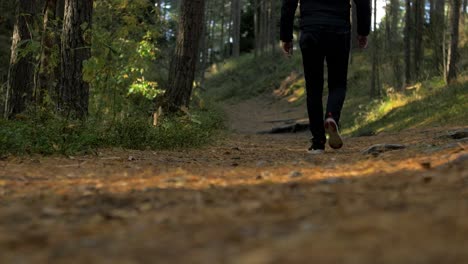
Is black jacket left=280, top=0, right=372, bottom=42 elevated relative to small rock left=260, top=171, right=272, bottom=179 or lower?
elevated

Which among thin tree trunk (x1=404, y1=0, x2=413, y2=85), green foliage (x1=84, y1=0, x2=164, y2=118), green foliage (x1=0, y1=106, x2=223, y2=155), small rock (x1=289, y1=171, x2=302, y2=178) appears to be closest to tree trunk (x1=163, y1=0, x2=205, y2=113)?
green foliage (x1=84, y1=0, x2=164, y2=118)

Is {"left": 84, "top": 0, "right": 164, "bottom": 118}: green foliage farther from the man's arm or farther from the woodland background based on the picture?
the man's arm

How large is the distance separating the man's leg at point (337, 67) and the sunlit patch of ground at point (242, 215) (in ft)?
5.52

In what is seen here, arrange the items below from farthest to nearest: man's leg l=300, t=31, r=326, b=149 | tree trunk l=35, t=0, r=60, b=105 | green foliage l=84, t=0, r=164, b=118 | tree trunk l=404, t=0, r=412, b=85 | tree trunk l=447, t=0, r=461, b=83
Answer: tree trunk l=404, t=0, r=412, b=85 → tree trunk l=447, t=0, r=461, b=83 → tree trunk l=35, t=0, r=60, b=105 → green foliage l=84, t=0, r=164, b=118 → man's leg l=300, t=31, r=326, b=149

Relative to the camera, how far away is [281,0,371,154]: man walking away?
5.16 meters

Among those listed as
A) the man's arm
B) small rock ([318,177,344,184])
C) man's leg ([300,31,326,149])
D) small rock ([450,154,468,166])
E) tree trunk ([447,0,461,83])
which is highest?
tree trunk ([447,0,461,83])

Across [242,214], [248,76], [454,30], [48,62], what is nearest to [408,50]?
[454,30]

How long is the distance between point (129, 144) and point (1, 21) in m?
11.8

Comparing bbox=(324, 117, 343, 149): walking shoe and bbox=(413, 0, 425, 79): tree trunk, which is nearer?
bbox=(324, 117, 343, 149): walking shoe

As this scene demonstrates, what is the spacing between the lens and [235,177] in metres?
3.26

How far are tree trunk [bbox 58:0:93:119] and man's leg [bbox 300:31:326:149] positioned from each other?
2.63 metres

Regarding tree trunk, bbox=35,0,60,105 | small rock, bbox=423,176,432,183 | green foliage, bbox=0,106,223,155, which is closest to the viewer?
small rock, bbox=423,176,432,183

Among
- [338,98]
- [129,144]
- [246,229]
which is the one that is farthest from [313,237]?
[129,144]

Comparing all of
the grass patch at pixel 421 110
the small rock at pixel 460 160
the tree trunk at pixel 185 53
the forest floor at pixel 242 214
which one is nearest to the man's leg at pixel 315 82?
the forest floor at pixel 242 214
